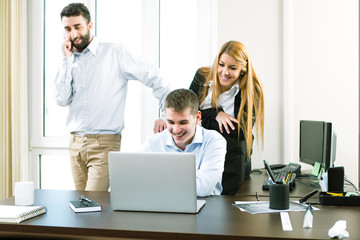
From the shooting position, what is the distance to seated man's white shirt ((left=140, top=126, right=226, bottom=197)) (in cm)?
220

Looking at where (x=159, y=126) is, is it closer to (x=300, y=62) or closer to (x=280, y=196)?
(x=300, y=62)

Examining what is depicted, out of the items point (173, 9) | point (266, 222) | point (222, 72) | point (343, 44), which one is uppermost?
point (173, 9)

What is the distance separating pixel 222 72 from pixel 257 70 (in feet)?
1.94

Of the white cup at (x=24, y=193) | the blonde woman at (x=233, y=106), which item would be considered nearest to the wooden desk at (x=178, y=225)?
the white cup at (x=24, y=193)

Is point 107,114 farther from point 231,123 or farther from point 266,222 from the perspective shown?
point 266,222

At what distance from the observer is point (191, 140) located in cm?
252

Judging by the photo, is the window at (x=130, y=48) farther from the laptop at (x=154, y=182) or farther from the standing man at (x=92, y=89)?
the laptop at (x=154, y=182)

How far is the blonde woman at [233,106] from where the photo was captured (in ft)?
9.67

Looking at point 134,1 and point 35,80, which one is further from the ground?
point 134,1

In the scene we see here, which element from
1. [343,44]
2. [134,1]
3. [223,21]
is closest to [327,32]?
[343,44]

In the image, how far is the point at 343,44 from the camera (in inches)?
133

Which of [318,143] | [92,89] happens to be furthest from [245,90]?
[92,89]

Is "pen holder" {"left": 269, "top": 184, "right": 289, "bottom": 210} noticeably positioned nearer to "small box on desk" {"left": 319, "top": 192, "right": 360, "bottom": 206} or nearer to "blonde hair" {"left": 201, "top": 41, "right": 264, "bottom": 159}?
"small box on desk" {"left": 319, "top": 192, "right": 360, "bottom": 206}

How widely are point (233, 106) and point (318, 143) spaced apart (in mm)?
617
